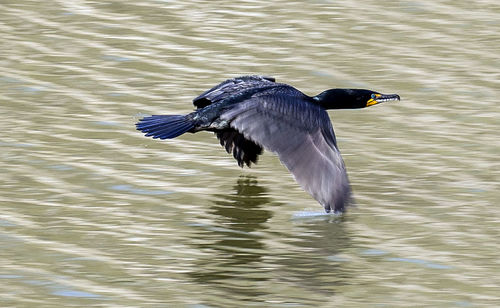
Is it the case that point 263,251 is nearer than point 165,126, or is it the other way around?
point 263,251

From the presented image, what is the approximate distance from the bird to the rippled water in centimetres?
37

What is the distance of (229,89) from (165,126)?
0.76 m

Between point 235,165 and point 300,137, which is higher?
point 300,137

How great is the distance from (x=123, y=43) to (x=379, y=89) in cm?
305

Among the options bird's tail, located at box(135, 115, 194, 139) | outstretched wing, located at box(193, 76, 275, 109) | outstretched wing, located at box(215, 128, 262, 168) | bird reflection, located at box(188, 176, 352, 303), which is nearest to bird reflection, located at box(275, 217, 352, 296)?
bird reflection, located at box(188, 176, 352, 303)

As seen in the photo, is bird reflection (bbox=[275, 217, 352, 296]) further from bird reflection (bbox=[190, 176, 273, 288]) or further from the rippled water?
bird reflection (bbox=[190, 176, 273, 288])

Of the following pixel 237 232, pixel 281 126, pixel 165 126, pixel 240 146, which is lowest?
pixel 237 232

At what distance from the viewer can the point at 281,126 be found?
8602 millimetres

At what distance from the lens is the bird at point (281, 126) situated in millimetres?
8055

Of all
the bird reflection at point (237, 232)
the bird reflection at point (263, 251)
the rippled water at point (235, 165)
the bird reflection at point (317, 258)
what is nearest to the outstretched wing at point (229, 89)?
the rippled water at point (235, 165)

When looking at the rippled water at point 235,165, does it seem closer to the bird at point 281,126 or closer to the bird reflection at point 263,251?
the bird reflection at point 263,251

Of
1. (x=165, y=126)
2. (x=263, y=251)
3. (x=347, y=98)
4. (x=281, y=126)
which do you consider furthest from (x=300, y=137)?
(x=347, y=98)

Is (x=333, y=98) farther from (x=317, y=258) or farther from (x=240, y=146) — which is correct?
(x=317, y=258)

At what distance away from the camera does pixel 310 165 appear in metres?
8.19
